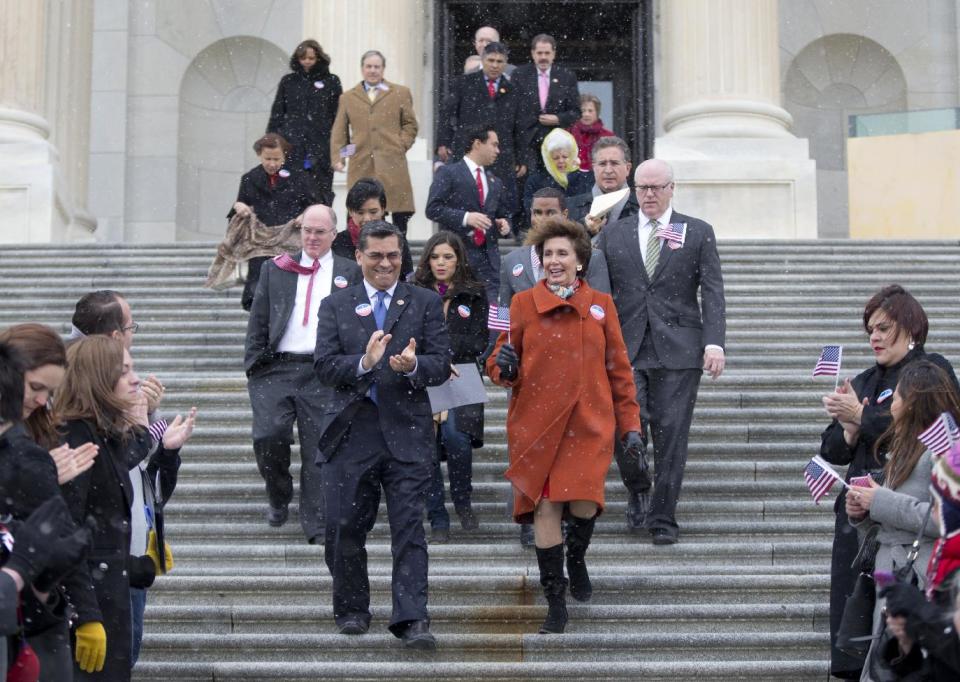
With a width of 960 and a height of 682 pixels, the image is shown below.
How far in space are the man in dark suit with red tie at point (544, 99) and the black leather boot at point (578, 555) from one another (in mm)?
6500

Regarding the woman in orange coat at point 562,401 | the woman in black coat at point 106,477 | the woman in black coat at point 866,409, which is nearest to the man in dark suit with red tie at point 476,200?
the woman in orange coat at point 562,401

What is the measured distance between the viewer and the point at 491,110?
13547 millimetres

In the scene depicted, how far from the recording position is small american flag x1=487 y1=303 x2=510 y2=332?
26.4 feet

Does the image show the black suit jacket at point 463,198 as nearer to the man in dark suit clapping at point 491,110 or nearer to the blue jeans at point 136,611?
the man in dark suit clapping at point 491,110

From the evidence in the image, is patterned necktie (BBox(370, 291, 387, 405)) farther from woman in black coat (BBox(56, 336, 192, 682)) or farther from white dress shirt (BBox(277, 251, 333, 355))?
woman in black coat (BBox(56, 336, 192, 682))

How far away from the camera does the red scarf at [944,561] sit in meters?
4.65

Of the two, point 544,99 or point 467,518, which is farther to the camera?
point 544,99

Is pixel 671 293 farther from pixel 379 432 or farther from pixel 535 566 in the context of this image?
pixel 379 432

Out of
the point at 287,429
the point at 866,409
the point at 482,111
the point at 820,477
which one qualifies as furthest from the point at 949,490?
the point at 482,111

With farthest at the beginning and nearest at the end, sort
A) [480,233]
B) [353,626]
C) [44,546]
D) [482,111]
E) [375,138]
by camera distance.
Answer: [375,138] → [482,111] → [480,233] → [353,626] → [44,546]

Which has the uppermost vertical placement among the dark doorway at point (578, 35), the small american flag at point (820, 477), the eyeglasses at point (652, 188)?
the dark doorway at point (578, 35)

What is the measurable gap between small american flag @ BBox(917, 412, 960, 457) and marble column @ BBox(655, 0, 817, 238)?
394 inches

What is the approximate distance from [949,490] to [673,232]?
14.6 ft

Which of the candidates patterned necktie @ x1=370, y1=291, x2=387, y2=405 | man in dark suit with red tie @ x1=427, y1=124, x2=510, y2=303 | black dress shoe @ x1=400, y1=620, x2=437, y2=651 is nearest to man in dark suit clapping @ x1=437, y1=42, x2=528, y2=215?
man in dark suit with red tie @ x1=427, y1=124, x2=510, y2=303
